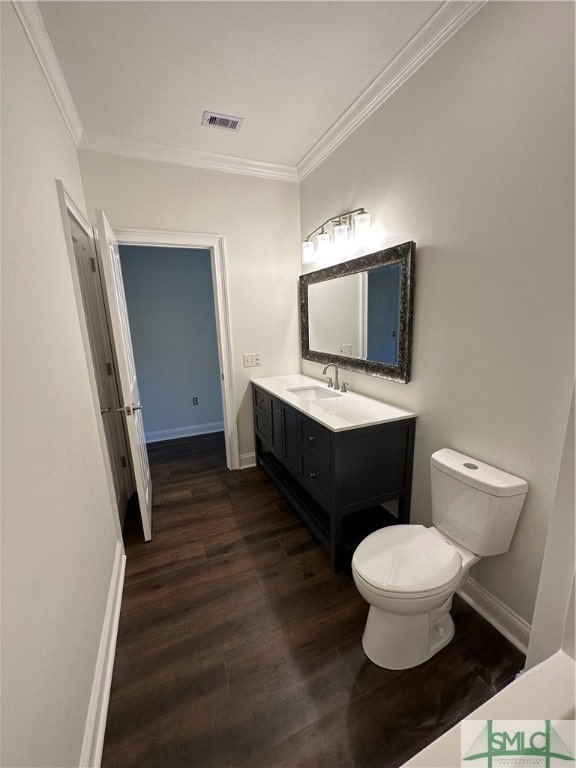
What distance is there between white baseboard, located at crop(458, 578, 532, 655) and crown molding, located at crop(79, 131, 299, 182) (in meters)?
3.11

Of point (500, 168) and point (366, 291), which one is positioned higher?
point (500, 168)

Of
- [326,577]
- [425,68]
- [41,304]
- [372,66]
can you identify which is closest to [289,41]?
[372,66]

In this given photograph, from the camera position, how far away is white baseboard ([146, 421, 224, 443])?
378 centimetres

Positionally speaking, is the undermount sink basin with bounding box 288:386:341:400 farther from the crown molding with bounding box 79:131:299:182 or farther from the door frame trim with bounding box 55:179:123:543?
the crown molding with bounding box 79:131:299:182

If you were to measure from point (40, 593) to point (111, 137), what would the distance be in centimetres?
264

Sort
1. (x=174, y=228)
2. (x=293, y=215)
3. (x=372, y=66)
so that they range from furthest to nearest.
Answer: (x=293, y=215), (x=174, y=228), (x=372, y=66)

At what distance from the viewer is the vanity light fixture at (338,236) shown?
1.97m

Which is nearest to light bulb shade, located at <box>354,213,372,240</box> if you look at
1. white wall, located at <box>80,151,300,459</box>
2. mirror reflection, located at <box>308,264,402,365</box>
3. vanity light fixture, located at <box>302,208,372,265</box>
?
vanity light fixture, located at <box>302,208,372,265</box>

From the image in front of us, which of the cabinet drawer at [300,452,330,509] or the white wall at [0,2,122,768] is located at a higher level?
the white wall at [0,2,122,768]

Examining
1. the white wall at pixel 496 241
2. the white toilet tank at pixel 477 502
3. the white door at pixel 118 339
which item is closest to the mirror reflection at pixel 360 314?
the white wall at pixel 496 241

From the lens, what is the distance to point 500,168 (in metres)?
1.23

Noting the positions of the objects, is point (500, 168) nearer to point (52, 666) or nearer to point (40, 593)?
point (40, 593)

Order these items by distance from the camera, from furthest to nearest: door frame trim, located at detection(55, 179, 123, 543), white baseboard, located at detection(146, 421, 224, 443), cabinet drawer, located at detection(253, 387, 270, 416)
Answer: white baseboard, located at detection(146, 421, 224, 443) < cabinet drawer, located at detection(253, 387, 270, 416) < door frame trim, located at detection(55, 179, 123, 543)

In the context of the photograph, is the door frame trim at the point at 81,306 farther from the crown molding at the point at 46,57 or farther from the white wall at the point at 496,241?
the white wall at the point at 496,241
